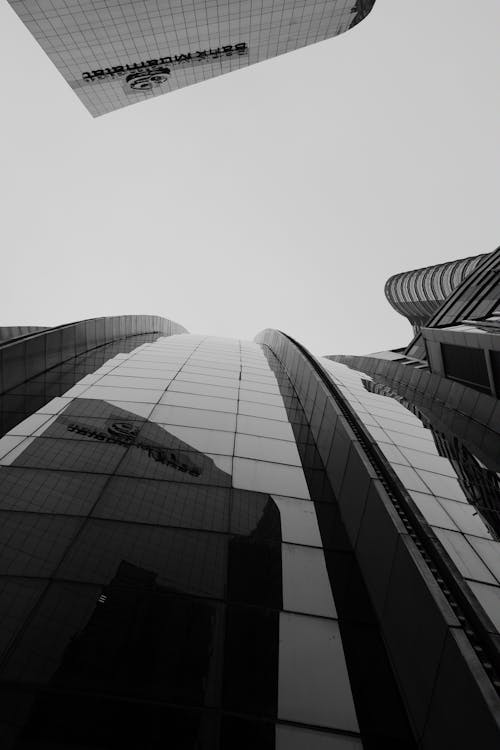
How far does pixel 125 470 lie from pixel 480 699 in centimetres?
899

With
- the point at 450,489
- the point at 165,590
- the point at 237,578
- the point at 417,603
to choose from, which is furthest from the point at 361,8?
the point at 165,590

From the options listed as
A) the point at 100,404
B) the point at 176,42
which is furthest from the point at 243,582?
the point at 176,42

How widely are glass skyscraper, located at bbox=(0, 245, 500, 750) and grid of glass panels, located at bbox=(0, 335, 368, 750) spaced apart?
33 mm

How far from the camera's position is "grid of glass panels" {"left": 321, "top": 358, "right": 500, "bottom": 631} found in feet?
31.7

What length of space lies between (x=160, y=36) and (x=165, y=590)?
179 feet

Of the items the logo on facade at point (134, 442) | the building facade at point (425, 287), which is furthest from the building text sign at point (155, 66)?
the logo on facade at point (134, 442)

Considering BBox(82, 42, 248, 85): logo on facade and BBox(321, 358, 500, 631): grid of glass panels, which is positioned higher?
BBox(82, 42, 248, 85): logo on facade

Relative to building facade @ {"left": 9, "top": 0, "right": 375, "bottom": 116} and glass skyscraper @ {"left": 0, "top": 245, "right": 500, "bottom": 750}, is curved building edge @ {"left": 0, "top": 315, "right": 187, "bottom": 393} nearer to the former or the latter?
glass skyscraper @ {"left": 0, "top": 245, "right": 500, "bottom": 750}

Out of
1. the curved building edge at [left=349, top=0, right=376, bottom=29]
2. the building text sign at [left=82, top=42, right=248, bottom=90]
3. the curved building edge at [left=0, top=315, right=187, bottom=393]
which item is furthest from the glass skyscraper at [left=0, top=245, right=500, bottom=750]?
the curved building edge at [left=349, top=0, right=376, bottom=29]

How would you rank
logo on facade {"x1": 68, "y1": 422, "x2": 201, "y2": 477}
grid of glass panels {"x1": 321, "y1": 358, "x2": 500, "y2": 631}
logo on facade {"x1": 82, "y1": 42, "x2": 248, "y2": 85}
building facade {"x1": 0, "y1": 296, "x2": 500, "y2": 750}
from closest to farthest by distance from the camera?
1. building facade {"x1": 0, "y1": 296, "x2": 500, "y2": 750}
2. grid of glass panels {"x1": 321, "y1": 358, "x2": 500, "y2": 631}
3. logo on facade {"x1": 68, "y1": 422, "x2": 201, "y2": 477}
4. logo on facade {"x1": 82, "y1": 42, "x2": 248, "y2": 85}

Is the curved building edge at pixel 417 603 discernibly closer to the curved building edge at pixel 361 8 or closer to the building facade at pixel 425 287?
the curved building edge at pixel 361 8

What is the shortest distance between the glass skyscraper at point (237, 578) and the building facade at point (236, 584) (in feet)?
0.12

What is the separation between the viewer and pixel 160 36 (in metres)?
47.5

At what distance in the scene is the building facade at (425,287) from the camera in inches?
2810
